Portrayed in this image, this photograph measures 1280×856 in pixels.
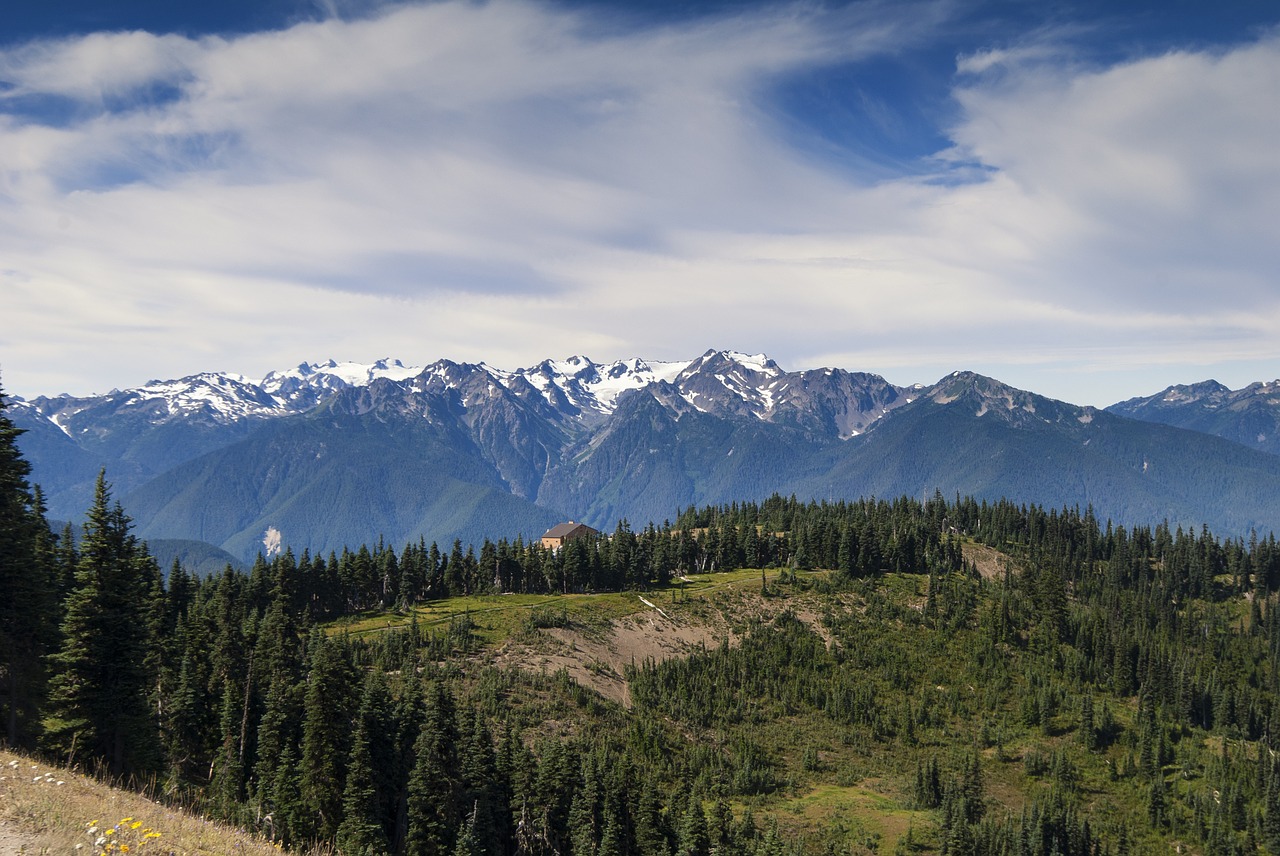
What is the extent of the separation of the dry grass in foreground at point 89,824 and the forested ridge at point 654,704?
14171mm

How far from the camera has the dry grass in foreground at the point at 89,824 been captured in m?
19.1

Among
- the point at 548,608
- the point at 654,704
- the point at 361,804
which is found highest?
the point at 361,804

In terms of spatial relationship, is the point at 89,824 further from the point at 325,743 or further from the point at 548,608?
the point at 548,608

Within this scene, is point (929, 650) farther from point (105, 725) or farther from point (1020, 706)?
point (105, 725)

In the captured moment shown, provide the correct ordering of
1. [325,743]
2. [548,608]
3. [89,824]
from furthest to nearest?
[548,608] < [325,743] < [89,824]

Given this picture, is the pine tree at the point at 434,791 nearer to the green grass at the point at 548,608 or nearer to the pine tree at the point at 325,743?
the pine tree at the point at 325,743

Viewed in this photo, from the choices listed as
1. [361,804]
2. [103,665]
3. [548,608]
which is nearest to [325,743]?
[361,804]

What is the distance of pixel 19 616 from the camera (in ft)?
134

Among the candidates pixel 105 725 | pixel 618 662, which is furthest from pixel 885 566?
pixel 105 725

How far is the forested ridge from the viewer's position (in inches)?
1786

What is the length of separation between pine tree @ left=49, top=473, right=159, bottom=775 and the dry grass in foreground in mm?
17839

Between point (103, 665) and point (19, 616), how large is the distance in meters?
4.81

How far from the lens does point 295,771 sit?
60.4 metres

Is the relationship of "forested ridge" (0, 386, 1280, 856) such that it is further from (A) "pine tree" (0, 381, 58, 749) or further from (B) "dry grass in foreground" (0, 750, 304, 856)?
(B) "dry grass in foreground" (0, 750, 304, 856)
